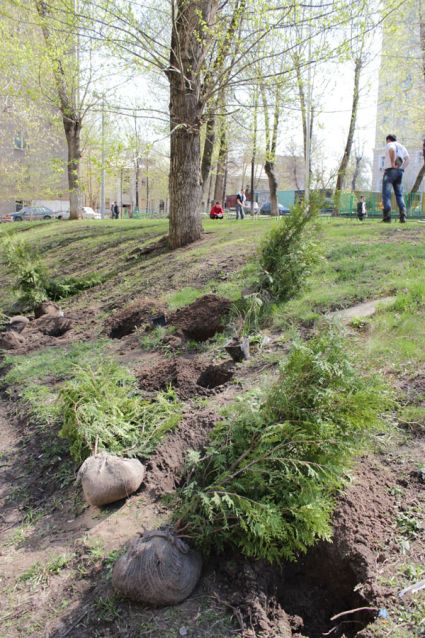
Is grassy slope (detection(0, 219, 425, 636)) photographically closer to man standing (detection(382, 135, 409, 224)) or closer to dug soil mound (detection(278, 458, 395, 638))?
dug soil mound (detection(278, 458, 395, 638))

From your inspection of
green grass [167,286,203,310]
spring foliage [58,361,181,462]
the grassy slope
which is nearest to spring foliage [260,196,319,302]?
the grassy slope

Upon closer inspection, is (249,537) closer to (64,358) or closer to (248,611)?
(248,611)

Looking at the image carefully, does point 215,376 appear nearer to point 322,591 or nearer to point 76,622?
point 322,591

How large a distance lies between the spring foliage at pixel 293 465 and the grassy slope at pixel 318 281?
44cm

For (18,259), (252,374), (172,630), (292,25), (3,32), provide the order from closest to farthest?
(172,630)
(252,374)
(292,25)
(18,259)
(3,32)

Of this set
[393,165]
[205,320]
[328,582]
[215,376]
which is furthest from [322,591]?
[393,165]

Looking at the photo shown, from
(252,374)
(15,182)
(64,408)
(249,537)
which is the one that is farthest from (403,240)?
(15,182)

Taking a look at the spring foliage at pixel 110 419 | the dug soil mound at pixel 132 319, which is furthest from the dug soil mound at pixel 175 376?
the dug soil mound at pixel 132 319

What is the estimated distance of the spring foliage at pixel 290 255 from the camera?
22.0 ft

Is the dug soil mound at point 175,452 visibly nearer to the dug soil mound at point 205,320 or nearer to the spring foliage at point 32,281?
the dug soil mound at point 205,320

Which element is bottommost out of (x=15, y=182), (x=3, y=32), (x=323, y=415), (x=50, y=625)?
(x=50, y=625)

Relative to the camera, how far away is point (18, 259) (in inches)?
392

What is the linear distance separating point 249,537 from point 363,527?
72 centimetres

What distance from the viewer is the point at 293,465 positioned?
2.90 m
